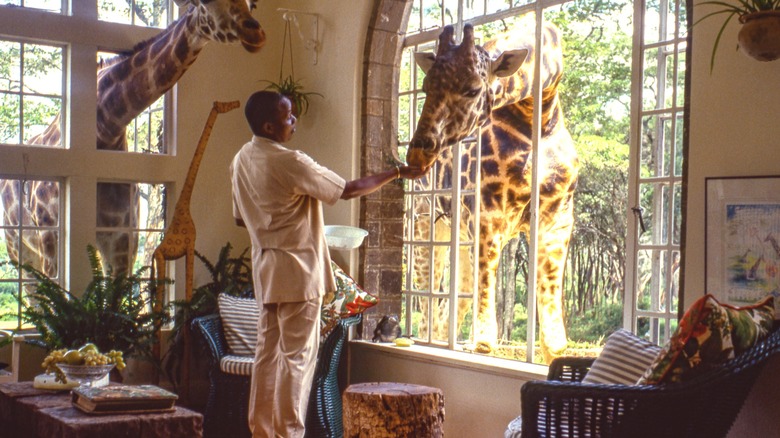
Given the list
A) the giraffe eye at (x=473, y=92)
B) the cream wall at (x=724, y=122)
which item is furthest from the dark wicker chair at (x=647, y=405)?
the giraffe eye at (x=473, y=92)

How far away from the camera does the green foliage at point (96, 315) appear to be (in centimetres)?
568

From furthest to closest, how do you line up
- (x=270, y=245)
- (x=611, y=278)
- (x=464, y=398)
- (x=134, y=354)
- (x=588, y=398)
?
(x=611, y=278) → (x=134, y=354) → (x=464, y=398) → (x=270, y=245) → (x=588, y=398)

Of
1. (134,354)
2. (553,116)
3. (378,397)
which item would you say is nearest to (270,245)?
(378,397)

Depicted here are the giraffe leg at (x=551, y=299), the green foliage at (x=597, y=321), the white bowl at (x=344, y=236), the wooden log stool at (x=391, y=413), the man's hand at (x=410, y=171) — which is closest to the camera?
the man's hand at (x=410, y=171)

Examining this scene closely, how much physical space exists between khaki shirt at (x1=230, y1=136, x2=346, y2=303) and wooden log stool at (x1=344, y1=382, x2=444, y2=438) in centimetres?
58

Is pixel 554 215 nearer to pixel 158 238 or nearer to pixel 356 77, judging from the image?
pixel 356 77

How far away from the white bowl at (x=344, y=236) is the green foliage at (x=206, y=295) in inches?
31.5

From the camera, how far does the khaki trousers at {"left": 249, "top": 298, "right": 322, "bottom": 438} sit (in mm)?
4191

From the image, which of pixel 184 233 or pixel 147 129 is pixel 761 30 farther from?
pixel 147 129

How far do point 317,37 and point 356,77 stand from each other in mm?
587

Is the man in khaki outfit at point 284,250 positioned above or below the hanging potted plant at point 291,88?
below

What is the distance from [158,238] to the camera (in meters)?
6.63

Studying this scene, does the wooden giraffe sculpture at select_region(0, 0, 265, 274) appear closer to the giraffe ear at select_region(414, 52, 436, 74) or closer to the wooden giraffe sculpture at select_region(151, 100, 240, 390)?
the wooden giraffe sculpture at select_region(151, 100, 240, 390)

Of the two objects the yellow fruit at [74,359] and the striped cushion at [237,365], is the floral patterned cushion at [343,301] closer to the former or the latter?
the striped cushion at [237,365]
